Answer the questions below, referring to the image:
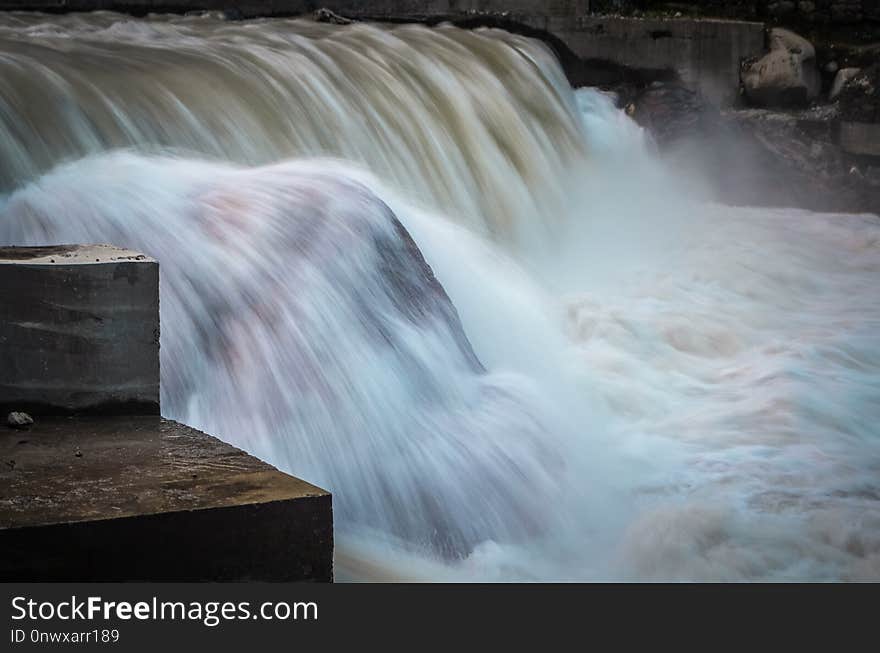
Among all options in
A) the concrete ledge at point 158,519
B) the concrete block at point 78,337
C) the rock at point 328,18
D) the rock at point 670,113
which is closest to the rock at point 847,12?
the rock at point 670,113

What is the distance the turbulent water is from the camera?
4.38 metres

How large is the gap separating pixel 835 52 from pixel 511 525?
7.58 m

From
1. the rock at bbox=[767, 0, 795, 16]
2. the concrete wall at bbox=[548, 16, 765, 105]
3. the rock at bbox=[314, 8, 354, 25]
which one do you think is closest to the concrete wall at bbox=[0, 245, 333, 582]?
the rock at bbox=[314, 8, 354, 25]

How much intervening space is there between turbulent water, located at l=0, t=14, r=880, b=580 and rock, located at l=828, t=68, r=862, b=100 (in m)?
1.34

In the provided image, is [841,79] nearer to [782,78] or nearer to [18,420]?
[782,78]

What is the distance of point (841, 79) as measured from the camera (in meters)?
10.5

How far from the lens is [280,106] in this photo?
731 cm

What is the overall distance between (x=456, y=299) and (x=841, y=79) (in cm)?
563

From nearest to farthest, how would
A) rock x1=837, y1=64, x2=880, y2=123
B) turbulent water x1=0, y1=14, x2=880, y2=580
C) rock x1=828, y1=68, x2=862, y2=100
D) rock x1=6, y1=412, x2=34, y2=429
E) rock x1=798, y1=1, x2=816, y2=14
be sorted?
1. rock x1=6, y1=412, x2=34, y2=429
2. turbulent water x1=0, y1=14, x2=880, y2=580
3. rock x1=837, y1=64, x2=880, y2=123
4. rock x1=828, y1=68, x2=862, y2=100
5. rock x1=798, y1=1, x2=816, y2=14

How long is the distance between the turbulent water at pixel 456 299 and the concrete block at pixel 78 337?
0.59m

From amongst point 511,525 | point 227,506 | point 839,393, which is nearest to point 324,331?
point 511,525

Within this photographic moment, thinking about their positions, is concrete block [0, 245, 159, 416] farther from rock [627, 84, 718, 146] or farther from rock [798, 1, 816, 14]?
rock [798, 1, 816, 14]

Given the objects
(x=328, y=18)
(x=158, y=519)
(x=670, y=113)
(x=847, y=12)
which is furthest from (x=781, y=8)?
(x=158, y=519)

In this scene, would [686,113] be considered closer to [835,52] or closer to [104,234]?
[835,52]
